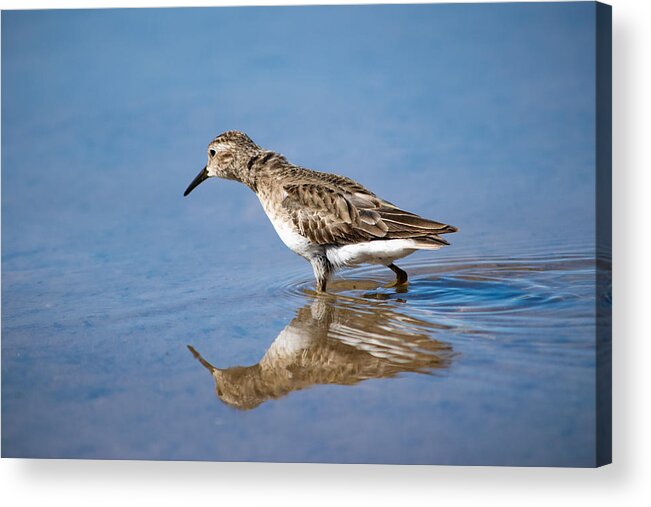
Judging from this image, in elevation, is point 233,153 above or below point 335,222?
above

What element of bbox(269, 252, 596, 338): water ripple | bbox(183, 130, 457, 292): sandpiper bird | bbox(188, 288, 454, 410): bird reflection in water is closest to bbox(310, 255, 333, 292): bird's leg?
bbox(183, 130, 457, 292): sandpiper bird

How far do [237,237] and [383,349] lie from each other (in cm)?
300

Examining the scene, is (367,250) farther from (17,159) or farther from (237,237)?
(17,159)

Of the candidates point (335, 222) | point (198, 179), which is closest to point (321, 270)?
point (335, 222)

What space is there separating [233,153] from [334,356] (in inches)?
107

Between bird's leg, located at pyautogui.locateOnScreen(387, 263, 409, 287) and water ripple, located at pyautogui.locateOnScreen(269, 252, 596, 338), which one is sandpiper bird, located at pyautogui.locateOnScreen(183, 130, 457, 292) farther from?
water ripple, located at pyautogui.locateOnScreen(269, 252, 596, 338)

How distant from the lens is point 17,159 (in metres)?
8.84

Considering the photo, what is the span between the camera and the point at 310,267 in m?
10.4

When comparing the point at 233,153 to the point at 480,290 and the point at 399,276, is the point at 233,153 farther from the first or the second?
the point at 480,290

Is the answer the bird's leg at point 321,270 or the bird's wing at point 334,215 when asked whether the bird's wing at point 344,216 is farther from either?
the bird's leg at point 321,270

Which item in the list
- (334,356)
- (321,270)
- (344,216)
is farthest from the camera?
(321,270)

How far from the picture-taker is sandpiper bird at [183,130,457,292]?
8992 mm

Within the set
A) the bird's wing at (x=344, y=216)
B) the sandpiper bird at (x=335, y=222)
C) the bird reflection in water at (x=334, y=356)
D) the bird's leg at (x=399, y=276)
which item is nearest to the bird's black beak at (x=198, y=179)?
the sandpiper bird at (x=335, y=222)

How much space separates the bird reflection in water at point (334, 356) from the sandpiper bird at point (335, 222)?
0.61 meters
